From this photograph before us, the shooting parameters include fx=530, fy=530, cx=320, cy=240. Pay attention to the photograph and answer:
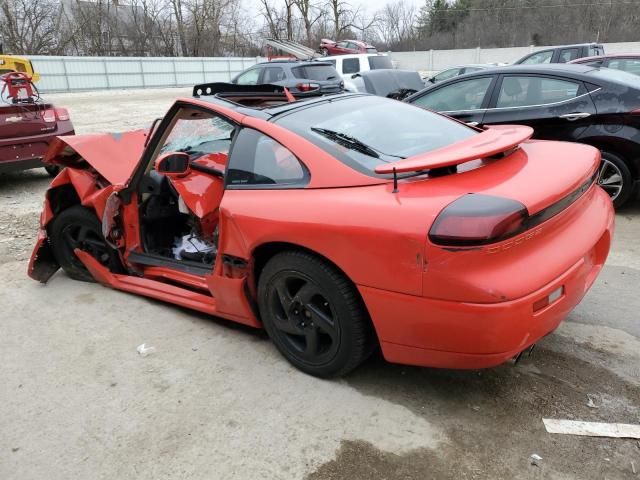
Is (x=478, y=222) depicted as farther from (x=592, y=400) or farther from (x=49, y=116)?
(x=49, y=116)

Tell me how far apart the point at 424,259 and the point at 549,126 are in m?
3.96

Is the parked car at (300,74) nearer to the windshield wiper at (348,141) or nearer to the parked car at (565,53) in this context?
the parked car at (565,53)

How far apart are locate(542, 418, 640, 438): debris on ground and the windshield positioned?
1.40 metres

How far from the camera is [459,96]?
6109 millimetres

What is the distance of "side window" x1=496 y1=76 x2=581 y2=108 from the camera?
210 inches

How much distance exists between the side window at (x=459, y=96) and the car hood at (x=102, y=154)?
3567 millimetres

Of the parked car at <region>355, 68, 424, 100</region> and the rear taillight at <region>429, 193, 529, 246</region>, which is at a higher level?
the parked car at <region>355, 68, 424, 100</region>

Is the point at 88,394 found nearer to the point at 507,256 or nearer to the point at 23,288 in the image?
the point at 23,288

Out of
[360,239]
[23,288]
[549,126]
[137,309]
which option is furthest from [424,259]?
[549,126]

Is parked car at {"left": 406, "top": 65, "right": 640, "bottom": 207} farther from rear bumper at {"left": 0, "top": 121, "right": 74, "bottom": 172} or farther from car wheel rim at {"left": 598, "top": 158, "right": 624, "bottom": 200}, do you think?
rear bumper at {"left": 0, "top": 121, "right": 74, "bottom": 172}

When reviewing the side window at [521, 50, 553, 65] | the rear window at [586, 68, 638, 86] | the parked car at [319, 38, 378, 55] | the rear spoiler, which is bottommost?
the rear spoiler

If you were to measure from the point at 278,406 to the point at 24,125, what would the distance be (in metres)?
6.48

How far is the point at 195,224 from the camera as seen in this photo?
3.86 m

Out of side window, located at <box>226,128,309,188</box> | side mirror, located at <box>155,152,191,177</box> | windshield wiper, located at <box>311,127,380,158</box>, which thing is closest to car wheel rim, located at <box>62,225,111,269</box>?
side mirror, located at <box>155,152,191,177</box>
